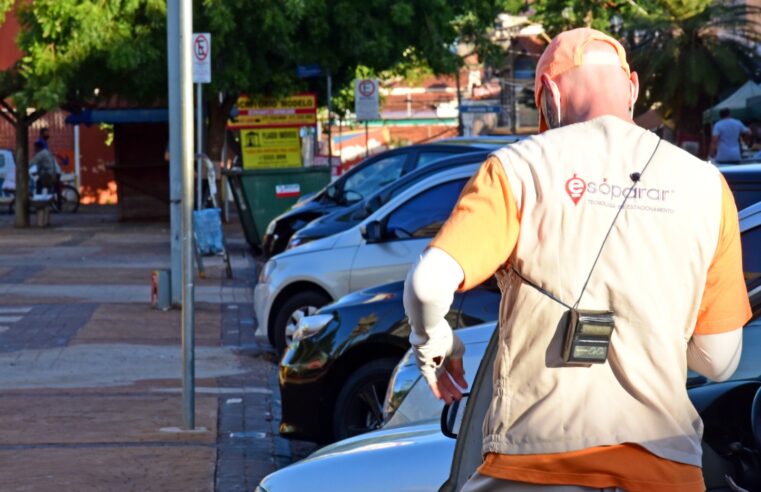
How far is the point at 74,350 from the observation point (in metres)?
11.4

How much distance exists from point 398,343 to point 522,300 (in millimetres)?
4615

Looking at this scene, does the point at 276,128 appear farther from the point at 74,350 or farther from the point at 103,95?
the point at 74,350

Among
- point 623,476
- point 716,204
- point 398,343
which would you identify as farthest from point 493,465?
point 398,343

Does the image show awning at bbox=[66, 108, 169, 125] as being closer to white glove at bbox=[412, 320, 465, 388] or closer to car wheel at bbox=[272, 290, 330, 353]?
car wheel at bbox=[272, 290, 330, 353]

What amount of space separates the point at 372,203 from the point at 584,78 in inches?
407

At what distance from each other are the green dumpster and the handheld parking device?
17.7 metres

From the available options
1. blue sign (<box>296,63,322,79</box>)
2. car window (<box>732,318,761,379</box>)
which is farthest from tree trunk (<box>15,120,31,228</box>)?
car window (<box>732,318,761,379</box>)

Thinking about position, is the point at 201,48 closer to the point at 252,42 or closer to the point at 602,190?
the point at 252,42

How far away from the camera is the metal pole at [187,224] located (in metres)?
7.96

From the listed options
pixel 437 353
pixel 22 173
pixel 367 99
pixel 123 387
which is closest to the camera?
pixel 437 353

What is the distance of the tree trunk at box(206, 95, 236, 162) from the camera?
25828mm

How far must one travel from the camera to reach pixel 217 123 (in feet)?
85.3

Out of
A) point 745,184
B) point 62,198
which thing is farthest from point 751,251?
point 62,198

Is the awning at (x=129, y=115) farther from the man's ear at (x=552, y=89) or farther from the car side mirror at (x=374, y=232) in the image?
the man's ear at (x=552, y=89)
